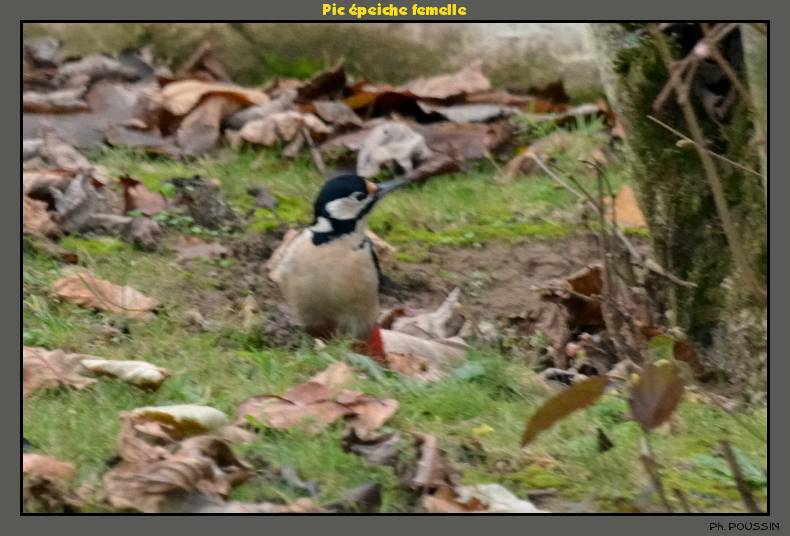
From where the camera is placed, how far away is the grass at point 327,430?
16.2 ft

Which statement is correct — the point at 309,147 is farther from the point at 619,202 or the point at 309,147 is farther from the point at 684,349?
the point at 684,349

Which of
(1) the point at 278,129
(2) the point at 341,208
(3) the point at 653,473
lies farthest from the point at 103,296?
(3) the point at 653,473

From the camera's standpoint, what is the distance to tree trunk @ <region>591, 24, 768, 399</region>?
20.4ft

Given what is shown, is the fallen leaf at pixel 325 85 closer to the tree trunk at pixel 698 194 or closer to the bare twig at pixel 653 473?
the tree trunk at pixel 698 194

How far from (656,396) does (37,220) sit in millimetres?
4427

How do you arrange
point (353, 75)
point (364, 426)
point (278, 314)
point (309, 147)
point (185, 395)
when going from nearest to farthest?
point (364, 426), point (185, 395), point (278, 314), point (309, 147), point (353, 75)

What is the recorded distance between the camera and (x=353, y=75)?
35.8 feet

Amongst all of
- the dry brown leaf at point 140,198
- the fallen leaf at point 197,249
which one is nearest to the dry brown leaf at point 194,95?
the dry brown leaf at point 140,198

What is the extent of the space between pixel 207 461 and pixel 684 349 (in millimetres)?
2468

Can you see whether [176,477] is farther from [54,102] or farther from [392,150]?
[54,102]

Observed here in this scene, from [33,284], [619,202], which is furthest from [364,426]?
[619,202]

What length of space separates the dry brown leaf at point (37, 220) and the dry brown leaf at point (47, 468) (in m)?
2.95

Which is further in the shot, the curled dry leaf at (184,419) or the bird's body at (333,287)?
the bird's body at (333,287)

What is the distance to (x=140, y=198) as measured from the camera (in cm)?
845
